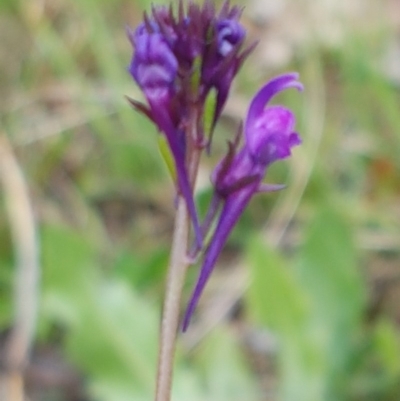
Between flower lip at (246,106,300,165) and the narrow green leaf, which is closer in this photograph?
flower lip at (246,106,300,165)

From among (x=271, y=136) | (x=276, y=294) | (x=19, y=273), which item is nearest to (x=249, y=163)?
(x=271, y=136)

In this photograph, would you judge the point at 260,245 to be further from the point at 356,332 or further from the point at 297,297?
the point at 356,332

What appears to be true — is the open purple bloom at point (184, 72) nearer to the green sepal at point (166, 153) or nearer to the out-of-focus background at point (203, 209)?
the green sepal at point (166, 153)

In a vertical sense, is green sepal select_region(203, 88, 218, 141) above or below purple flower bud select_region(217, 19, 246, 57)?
below

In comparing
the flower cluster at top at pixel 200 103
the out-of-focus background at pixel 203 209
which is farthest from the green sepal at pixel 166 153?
the out-of-focus background at pixel 203 209

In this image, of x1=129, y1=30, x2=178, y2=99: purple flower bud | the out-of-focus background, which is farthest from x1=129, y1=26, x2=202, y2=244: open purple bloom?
the out-of-focus background

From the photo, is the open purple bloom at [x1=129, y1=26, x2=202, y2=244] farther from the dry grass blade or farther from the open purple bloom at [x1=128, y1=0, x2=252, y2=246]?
the dry grass blade

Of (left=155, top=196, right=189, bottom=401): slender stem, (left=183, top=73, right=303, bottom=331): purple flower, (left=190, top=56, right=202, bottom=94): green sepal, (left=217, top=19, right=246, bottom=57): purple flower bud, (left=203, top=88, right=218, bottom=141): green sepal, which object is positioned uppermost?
(left=217, top=19, right=246, bottom=57): purple flower bud
